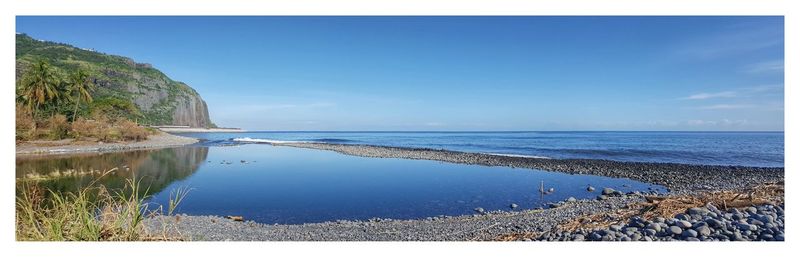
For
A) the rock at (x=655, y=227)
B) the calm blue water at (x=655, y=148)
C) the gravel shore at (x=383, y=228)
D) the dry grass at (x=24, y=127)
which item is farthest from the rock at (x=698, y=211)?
the dry grass at (x=24, y=127)

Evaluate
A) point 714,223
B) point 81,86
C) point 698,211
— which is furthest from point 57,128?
point 714,223

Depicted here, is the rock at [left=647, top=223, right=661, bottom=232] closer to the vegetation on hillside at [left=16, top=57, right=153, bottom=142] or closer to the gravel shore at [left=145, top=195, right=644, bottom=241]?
the gravel shore at [left=145, top=195, right=644, bottom=241]

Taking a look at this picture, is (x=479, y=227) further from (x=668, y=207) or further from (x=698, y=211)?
(x=698, y=211)

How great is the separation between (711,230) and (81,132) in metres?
27.2

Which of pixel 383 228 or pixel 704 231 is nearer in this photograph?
pixel 704 231

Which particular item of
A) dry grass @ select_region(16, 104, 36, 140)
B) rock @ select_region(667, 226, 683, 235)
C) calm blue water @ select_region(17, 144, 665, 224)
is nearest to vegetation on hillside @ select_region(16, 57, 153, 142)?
dry grass @ select_region(16, 104, 36, 140)

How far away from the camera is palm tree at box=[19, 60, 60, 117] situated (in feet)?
73.0

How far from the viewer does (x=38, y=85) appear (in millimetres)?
23297

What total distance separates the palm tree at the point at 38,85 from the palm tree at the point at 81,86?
1.02 metres

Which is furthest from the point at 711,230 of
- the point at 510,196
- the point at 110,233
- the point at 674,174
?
the point at 674,174

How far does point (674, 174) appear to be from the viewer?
13.1 metres

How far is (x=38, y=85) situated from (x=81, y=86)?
11.6 feet
